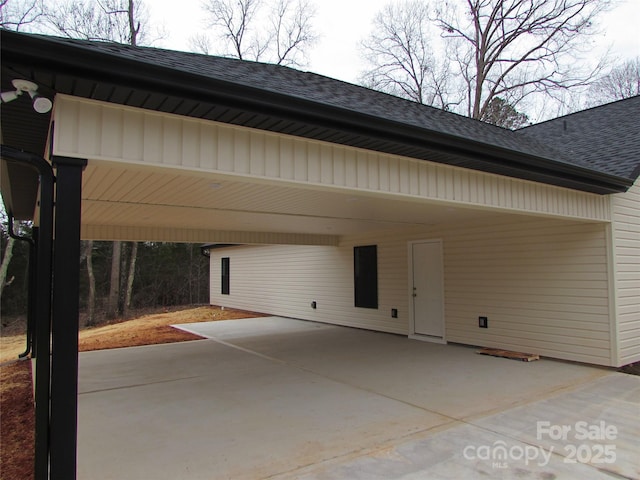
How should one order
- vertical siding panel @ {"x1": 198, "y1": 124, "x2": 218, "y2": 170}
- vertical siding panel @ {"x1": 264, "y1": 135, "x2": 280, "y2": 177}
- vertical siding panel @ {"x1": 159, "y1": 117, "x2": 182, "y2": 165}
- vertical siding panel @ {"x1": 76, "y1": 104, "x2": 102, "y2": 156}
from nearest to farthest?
vertical siding panel @ {"x1": 76, "y1": 104, "x2": 102, "y2": 156} < vertical siding panel @ {"x1": 159, "y1": 117, "x2": 182, "y2": 165} < vertical siding panel @ {"x1": 198, "y1": 124, "x2": 218, "y2": 170} < vertical siding panel @ {"x1": 264, "y1": 135, "x2": 280, "y2": 177}

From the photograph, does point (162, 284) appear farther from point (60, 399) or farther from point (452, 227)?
point (60, 399)

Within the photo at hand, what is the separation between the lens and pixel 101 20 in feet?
46.7

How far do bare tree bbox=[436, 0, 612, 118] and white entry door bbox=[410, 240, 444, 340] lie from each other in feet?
31.9

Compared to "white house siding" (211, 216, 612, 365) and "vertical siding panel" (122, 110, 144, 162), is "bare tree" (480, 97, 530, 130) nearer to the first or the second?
"white house siding" (211, 216, 612, 365)

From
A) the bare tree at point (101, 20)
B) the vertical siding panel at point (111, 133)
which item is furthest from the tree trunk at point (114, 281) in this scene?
the vertical siding panel at point (111, 133)

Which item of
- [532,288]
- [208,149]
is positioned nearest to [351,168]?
[208,149]

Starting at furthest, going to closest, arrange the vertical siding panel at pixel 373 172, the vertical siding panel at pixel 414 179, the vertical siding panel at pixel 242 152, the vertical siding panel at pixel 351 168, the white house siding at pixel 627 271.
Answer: the white house siding at pixel 627 271 < the vertical siding panel at pixel 414 179 < the vertical siding panel at pixel 373 172 < the vertical siding panel at pixel 351 168 < the vertical siding panel at pixel 242 152

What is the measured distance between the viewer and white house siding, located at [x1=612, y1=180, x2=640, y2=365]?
20.0 ft

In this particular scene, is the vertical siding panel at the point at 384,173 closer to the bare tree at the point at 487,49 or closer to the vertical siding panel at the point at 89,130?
the vertical siding panel at the point at 89,130

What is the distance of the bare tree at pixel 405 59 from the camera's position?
17062mm

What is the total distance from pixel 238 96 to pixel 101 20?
14.6 m

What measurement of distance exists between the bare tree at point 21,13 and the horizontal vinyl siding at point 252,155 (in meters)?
11.5

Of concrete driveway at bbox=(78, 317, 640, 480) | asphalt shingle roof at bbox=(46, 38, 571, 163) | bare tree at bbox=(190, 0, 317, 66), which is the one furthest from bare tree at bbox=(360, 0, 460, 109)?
concrete driveway at bbox=(78, 317, 640, 480)

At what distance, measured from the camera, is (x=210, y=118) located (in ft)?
9.74
